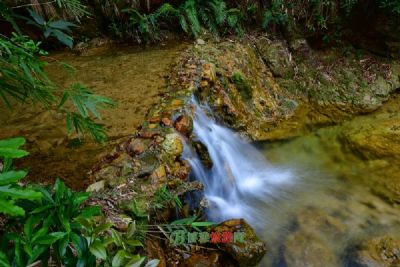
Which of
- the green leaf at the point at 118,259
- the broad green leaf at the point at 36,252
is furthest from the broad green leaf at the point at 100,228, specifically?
the broad green leaf at the point at 36,252

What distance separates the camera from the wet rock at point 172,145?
11.0 feet

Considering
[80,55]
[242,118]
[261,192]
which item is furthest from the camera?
[80,55]

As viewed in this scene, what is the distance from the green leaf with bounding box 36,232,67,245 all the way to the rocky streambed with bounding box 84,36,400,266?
45.2 inches

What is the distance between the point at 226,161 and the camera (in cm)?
413

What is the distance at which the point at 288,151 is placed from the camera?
4.78 metres

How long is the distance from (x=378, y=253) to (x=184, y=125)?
7.60 feet

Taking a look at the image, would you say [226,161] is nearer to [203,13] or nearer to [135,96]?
[135,96]

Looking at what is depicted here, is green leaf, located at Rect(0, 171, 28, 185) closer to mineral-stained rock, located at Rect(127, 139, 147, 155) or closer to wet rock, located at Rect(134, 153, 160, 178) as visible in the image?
wet rock, located at Rect(134, 153, 160, 178)

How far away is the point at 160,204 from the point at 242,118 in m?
2.50

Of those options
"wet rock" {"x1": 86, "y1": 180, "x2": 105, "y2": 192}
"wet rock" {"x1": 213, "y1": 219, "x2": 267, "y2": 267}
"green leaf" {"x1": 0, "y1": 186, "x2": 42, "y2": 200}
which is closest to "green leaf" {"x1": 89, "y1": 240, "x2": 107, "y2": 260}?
"green leaf" {"x1": 0, "y1": 186, "x2": 42, "y2": 200}

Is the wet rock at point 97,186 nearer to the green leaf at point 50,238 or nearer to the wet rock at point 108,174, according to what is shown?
the wet rock at point 108,174

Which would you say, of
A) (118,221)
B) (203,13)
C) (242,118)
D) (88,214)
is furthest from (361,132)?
(88,214)

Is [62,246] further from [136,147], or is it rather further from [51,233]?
[136,147]

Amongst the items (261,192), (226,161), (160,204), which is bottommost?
(261,192)
